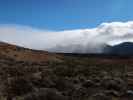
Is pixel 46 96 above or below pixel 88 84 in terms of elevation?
above

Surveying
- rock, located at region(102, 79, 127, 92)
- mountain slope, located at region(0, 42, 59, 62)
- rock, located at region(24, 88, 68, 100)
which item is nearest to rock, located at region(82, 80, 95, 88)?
rock, located at region(102, 79, 127, 92)

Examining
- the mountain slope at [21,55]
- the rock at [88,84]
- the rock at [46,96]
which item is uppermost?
the mountain slope at [21,55]

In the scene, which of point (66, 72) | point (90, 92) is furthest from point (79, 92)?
point (66, 72)

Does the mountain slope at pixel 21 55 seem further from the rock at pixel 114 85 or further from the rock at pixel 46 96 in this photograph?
the rock at pixel 46 96

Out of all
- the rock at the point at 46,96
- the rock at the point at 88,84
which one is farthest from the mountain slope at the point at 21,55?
the rock at the point at 46,96

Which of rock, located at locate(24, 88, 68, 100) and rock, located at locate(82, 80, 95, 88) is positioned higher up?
rock, located at locate(24, 88, 68, 100)

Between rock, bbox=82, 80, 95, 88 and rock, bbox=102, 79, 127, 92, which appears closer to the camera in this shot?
rock, bbox=102, 79, 127, 92

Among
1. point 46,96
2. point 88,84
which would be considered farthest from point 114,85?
point 46,96

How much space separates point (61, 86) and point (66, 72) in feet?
30.2

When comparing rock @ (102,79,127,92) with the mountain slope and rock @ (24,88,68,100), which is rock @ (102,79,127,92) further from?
the mountain slope

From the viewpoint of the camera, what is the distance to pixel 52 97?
1185 cm

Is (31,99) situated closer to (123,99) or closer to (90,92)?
(90,92)

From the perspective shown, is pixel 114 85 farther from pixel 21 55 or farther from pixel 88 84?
pixel 21 55

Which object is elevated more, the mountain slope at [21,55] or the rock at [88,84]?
the mountain slope at [21,55]
